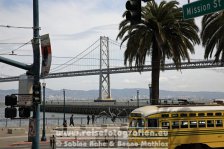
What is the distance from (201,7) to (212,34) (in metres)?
19.9

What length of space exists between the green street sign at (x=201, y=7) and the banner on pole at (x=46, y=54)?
241 inches

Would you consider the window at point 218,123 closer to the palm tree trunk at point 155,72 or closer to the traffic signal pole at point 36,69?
the traffic signal pole at point 36,69

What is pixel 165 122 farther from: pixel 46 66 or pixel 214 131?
pixel 46 66

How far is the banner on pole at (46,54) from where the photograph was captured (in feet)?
56.2

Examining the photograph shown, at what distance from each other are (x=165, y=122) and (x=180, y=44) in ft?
47.1

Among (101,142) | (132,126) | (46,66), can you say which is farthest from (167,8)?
(46,66)

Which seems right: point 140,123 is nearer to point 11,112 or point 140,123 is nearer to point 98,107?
point 11,112

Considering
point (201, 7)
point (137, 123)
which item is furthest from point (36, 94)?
point (201, 7)

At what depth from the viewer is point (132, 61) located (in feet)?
115

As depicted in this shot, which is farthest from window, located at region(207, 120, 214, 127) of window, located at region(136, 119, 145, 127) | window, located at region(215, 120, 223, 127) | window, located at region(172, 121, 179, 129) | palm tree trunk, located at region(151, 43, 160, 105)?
palm tree trunk, located at region(151, 43, 160, 105)

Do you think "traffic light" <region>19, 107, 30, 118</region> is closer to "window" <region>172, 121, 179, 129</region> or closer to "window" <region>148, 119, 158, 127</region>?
"window" <region>148, 119, 158, 127</region>

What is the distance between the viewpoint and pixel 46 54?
679 inches

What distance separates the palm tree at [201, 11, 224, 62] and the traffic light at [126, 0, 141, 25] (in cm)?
1799

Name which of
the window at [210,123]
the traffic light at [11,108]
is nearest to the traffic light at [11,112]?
the traffic light at [11,108]
